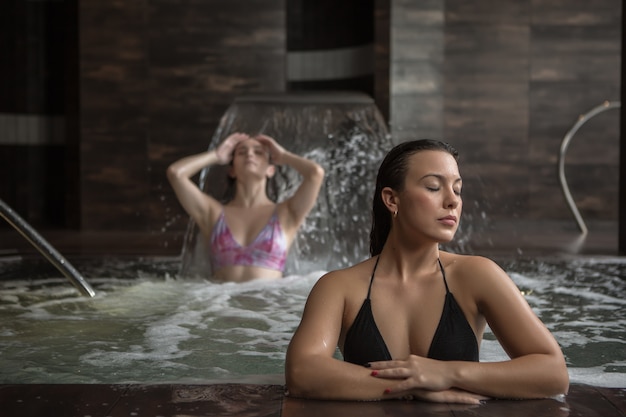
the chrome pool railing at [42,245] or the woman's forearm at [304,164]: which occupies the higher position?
the woman's forearm at [304,164]

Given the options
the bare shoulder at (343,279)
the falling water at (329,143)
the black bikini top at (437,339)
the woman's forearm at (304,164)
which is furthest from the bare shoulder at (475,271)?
the falling water at (329,143)

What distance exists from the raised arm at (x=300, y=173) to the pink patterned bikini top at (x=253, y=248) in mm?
138

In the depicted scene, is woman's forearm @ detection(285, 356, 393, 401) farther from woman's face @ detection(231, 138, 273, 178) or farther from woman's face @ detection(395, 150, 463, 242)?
woman's face @ detection(231, 138, 273, 178)

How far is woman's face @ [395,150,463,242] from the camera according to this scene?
233 cm

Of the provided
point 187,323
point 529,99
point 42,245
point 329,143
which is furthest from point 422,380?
point 529,99

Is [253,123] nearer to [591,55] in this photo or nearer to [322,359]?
[591,55]

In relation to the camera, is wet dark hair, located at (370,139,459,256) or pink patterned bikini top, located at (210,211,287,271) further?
pink patterned bikini top, located at (210,211,287,271)

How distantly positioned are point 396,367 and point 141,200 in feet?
27.0

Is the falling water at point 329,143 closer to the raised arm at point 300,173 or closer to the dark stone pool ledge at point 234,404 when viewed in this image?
the raised arm at point 300,173

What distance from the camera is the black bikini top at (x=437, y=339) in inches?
92.1

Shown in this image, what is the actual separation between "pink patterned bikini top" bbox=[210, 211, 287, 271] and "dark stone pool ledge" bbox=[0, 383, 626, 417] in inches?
103

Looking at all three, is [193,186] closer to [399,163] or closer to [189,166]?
[189,166]

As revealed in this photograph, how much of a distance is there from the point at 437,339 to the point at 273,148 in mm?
2870

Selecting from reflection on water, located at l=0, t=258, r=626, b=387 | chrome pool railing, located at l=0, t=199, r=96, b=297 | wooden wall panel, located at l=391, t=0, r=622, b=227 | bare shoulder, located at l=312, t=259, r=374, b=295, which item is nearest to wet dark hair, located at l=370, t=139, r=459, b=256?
bare shoulder, located at l=312, t=259, r=374, b=295
